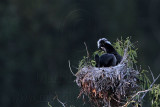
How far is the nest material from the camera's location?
37.4 ft

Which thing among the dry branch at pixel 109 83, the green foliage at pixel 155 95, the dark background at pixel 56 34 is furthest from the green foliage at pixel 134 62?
the dark background at pixel 56 34

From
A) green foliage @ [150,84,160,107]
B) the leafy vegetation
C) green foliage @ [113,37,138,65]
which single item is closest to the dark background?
green foliage @ [113,37,138,65]

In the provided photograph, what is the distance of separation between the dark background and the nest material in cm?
3046

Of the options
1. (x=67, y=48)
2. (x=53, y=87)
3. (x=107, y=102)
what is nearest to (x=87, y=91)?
(x=107, y=102)

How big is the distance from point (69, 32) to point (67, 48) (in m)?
2.38

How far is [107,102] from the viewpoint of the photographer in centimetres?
1166

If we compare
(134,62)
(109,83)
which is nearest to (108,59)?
(134,62)

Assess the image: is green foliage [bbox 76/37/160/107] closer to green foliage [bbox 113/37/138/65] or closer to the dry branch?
green foliage [bbox 113/37/138/65]

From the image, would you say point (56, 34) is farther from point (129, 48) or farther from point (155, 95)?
point (155, 95)

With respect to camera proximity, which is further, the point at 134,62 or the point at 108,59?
the point at 108,59

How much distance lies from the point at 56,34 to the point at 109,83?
44960 millimetres

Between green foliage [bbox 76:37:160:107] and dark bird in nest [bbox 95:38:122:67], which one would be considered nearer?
green foliage [bbox 76:37:160:107]

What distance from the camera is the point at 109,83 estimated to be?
451 inches

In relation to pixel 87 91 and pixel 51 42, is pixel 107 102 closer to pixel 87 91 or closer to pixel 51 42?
pixel 87 91
